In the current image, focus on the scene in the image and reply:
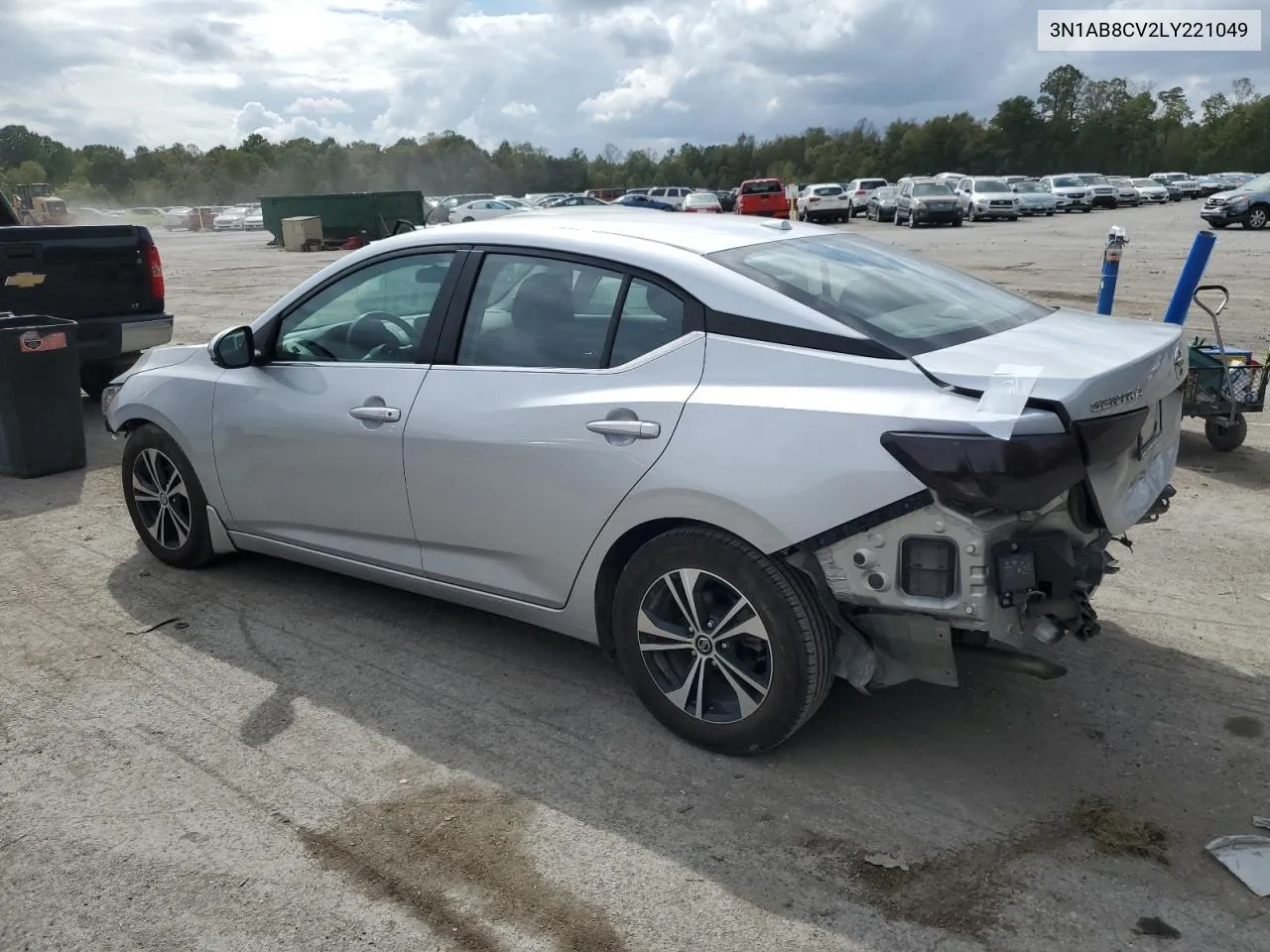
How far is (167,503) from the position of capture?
5.25 metres

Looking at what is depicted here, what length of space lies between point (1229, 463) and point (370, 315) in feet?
17.1

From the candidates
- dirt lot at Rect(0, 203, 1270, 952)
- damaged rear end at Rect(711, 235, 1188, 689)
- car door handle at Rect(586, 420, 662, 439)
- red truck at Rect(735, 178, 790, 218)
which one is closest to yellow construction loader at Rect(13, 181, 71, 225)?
red truck at Rect(735, 178, 790, 218)

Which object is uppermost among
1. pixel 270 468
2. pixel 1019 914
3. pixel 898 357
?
pixel 898 357

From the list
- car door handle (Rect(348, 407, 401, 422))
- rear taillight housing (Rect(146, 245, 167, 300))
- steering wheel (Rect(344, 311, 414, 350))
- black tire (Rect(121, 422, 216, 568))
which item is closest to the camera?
car door handle (Rect(348, 407, 401, 422))

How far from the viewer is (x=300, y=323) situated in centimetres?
463

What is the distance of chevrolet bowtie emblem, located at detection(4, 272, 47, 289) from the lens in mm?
8398

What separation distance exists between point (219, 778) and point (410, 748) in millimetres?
613

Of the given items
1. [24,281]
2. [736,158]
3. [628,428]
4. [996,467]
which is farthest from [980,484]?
[736,158]

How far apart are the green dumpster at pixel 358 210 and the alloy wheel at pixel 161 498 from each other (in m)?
31.6

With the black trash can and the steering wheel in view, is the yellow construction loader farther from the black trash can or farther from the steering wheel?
the steering wheel

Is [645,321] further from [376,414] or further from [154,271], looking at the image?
[154,271]

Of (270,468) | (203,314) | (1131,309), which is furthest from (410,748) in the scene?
(203,314)

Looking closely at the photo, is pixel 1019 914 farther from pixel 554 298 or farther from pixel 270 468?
pixel 270 468

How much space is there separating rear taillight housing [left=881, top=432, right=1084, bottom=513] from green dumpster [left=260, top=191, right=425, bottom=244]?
114ft
